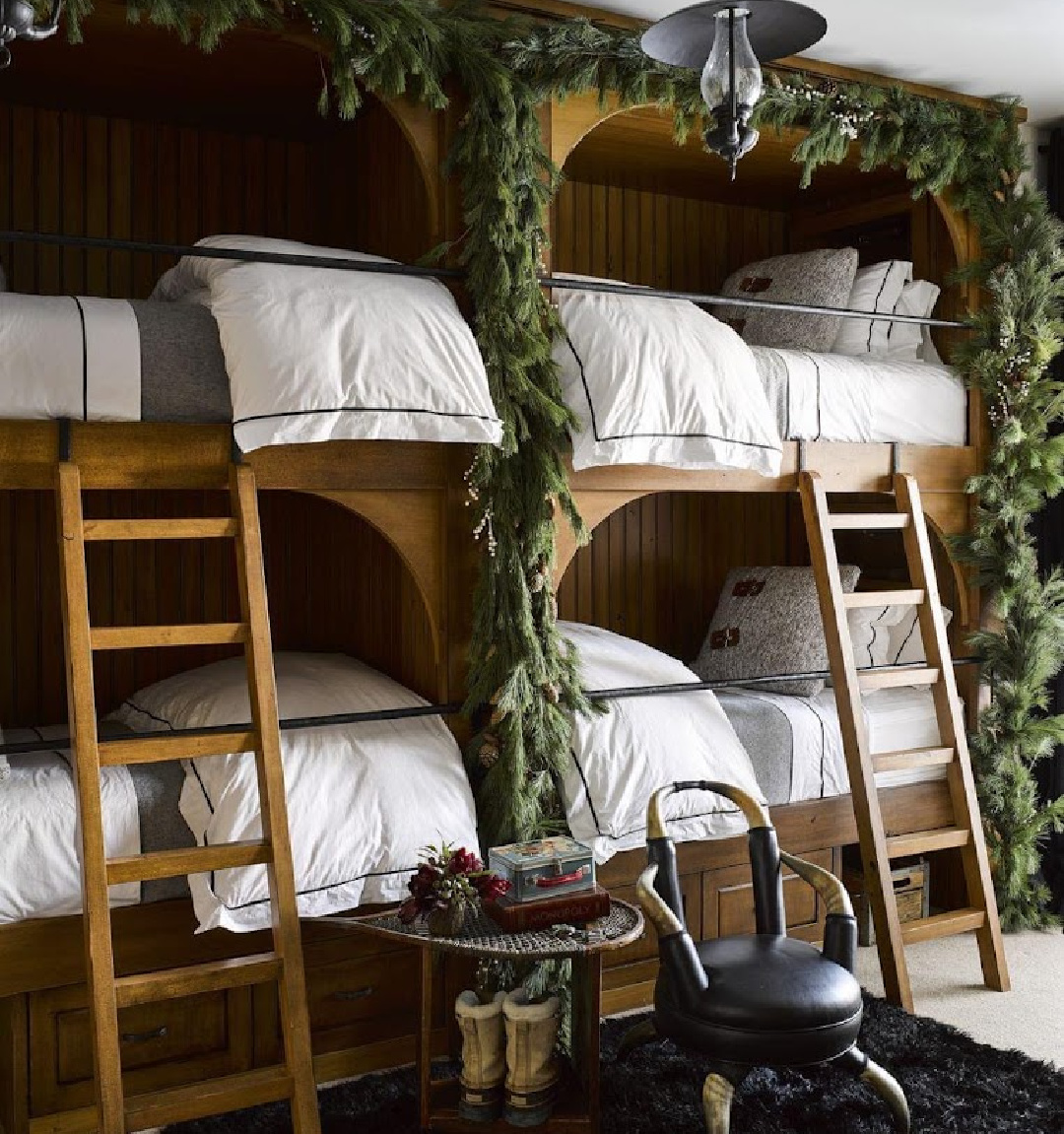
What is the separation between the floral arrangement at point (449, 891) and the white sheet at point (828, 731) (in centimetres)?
125

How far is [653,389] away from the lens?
329 cm

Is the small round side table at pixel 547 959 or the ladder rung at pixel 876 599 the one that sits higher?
the ladder rung at pixel 876 599

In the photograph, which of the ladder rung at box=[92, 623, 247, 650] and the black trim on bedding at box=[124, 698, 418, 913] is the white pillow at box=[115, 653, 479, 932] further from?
the ladder rung at box=[92, 623, 247, 650]

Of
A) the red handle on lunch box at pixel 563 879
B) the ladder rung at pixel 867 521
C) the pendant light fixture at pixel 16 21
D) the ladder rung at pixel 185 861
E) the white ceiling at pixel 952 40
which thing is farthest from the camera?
the ladder rung at pixel 867 521

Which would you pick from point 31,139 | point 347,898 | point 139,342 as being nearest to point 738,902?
point 347,898

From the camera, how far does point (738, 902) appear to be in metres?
3.81

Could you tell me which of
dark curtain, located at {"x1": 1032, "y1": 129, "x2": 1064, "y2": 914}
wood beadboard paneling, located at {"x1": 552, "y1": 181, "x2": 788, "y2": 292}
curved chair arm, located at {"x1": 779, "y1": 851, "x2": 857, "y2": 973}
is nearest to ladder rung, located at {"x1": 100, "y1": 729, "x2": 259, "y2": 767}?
curved chair arm, located at {"x1": 779, "y1": 851, "x2": 857, "y2": 973}

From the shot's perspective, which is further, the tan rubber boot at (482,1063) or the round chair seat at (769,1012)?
the tan rubber boot at (482,1063)

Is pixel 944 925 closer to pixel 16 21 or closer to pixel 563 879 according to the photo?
pixel 563 879

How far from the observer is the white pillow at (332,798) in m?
2.91

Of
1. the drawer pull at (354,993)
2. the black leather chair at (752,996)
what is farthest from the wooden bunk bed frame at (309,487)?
the black leather chair at (752,996)

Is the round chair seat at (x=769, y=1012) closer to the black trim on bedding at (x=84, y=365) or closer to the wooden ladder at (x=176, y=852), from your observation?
the wooden ladder at (x=176, y=852)

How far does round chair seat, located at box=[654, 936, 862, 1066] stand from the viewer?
264 centimetres

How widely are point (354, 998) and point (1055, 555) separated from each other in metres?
2.83
